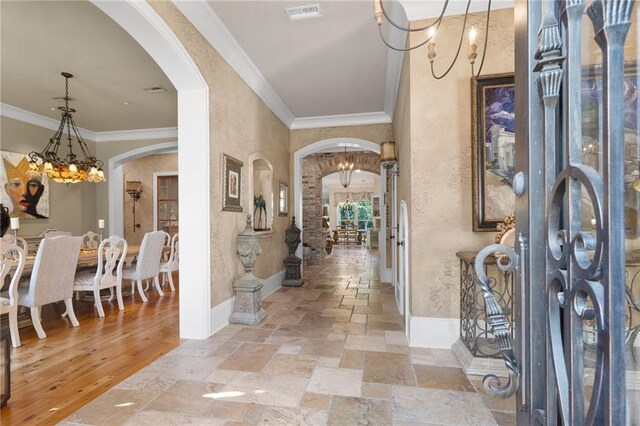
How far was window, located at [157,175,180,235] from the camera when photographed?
848 centimetres

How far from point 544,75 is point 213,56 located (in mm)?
3455

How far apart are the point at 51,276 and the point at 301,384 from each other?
2.91m

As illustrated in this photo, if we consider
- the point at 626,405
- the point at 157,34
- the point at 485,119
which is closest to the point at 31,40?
the point at 157,34

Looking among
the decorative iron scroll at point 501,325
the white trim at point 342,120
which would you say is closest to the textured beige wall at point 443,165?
the decorative iron scroll at point 501,325

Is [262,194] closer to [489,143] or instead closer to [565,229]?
[489,143]

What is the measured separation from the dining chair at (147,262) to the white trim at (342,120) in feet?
10.3

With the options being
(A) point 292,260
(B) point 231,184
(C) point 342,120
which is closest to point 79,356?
(B) point 231,184

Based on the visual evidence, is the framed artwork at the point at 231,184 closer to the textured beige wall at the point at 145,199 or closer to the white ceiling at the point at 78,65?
the white ceiling at the point at 78,65

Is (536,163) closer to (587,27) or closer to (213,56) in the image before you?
(587,27)

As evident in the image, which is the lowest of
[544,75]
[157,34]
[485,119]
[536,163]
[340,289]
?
[340,289]

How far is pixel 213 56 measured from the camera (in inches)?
129

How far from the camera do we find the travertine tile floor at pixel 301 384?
6.07ft

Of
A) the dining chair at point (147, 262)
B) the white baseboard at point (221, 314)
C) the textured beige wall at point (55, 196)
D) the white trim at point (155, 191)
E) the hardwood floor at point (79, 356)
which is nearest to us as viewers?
the hardwood floor at point (79, 356)

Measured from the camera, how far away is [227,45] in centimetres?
339
